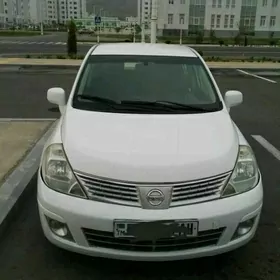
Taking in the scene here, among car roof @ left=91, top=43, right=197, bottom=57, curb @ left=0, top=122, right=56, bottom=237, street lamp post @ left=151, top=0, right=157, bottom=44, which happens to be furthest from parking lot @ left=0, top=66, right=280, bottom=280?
street lamp post @ left=151, top=0, right=157, bottom=44

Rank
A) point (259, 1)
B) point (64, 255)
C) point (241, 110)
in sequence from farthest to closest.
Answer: point (259, 1) → point (241, 110) → point (64, 255)

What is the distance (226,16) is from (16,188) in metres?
72.0

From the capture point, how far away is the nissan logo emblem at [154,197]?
2785mm

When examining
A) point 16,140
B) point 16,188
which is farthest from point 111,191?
point 16,140

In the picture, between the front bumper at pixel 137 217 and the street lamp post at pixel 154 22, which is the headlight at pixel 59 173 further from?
the street lamp post at pixel 154 22

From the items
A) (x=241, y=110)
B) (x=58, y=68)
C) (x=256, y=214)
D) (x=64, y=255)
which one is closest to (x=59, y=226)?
(x=64, y=255)

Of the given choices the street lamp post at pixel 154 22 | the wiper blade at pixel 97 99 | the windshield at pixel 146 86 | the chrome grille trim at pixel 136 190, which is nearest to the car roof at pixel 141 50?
the windshield at pixel 146 86

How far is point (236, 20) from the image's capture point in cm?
7106

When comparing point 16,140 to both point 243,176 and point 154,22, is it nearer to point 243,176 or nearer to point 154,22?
point 243,176

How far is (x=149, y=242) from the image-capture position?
2805 mm

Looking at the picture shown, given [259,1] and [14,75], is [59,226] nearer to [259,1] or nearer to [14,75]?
[14,75]

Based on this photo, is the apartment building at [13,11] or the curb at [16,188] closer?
the curb at [16,188]

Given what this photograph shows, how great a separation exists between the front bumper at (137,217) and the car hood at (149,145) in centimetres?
22

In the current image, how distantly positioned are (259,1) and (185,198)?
75252 millimetres
